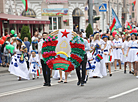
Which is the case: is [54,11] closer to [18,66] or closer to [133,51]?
[133,51]

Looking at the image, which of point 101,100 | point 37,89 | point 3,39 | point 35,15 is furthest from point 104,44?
point 35,15

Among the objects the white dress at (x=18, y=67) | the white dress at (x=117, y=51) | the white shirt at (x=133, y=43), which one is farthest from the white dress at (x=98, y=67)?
the white dress at (x=117, y=51)

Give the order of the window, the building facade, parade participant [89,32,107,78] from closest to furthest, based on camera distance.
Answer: parade participant [89,32,107,78], the building facade, the window

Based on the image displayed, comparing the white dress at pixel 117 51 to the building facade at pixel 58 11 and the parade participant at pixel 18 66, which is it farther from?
the building facade at pixel 58 11

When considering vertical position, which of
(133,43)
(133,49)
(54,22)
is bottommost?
(133,49)

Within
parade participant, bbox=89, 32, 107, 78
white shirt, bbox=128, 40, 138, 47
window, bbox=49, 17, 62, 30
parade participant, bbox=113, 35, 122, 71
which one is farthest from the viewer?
window, bbox=49, 17, 62, 30

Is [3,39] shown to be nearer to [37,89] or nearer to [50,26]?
[37,89]

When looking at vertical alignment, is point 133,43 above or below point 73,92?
above

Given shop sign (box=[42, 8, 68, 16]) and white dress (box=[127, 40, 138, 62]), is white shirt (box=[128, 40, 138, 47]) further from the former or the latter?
shop sign (box=[42, 8, 68, 16])

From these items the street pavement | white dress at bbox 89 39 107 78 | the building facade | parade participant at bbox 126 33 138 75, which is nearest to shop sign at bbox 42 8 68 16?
the building facade

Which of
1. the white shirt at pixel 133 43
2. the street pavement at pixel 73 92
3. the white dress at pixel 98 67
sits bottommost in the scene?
the street pavement at pixel 73 92

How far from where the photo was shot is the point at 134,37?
15.9m

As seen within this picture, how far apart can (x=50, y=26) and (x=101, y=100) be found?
3656 centimetres

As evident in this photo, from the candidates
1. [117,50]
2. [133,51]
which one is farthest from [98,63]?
[117,50]
